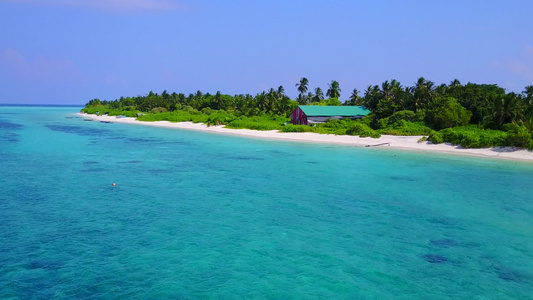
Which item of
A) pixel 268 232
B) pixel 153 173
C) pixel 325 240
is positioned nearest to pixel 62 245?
pixel 268 232

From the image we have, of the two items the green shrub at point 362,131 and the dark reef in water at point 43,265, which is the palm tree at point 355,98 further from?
the dark reef in water at point 43,265

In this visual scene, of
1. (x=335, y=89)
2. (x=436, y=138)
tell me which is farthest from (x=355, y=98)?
(x=436, y=138)

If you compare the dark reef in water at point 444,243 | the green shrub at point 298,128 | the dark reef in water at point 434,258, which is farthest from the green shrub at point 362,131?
the dark reef in water at point 434,258

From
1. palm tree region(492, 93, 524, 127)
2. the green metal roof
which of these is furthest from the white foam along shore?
palm tree region(492, 93, 524, 127)

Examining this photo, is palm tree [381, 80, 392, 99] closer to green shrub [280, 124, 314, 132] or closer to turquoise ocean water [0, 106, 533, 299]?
green shrub [280, 124, 314, 132]

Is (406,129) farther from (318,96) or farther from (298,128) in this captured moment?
(318,96)

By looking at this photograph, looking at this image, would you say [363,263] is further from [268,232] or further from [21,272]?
[21,272]

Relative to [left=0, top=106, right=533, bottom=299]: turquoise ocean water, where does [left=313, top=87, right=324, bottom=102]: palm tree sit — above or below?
above
